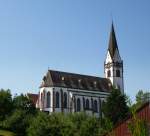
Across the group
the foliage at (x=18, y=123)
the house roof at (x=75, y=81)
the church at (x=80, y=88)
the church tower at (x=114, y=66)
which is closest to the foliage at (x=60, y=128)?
the foliage at (x=18, y=123)

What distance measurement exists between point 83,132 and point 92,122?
14.0 ft

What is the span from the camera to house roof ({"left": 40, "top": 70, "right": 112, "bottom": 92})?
111938 mm

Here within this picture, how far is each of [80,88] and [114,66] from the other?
Answer: 52.7ft

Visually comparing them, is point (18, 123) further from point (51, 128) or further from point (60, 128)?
point (51, 128)

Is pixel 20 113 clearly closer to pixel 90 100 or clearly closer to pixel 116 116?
pixel 116 116

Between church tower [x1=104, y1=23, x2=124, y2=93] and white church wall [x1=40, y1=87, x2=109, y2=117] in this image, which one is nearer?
white church wall [x1=40, y1=87, x2=109, y2=117]

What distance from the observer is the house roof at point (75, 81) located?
111938 mm

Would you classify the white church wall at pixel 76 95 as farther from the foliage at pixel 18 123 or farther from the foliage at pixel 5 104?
the foliage at pixel 18 123

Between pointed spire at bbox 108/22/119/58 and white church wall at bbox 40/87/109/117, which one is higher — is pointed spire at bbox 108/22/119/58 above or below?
above

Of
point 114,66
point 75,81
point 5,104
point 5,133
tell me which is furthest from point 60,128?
point 114,66

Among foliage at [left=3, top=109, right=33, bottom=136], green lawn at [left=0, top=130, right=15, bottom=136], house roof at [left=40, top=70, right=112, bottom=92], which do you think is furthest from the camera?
house roof at [left=40, top=70, right=112, bottom=92]

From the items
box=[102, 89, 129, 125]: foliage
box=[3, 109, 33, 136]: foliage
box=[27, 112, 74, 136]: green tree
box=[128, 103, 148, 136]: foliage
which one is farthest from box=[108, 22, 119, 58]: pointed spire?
box=[128, 103, 148, 136]: foliage

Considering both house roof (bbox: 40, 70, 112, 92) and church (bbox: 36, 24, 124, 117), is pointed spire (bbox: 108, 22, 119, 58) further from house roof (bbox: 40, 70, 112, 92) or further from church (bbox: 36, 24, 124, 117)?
house roof (bbox: 40, 70, 112, 92)

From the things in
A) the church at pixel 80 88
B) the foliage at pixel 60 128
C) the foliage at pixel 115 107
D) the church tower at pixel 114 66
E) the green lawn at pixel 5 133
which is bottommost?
the green lawn at pixel 5 133
